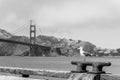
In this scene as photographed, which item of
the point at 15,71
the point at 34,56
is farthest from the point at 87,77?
the point at 34,56

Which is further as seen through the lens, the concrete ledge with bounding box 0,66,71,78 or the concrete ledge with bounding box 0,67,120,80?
the concrete ledge with bounding box 0,66,71,78

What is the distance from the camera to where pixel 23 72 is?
739 cm

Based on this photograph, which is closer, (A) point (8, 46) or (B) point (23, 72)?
(B) point (23, 72)

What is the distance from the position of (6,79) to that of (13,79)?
22 centimetres

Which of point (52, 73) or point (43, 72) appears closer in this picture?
point (52, 73)

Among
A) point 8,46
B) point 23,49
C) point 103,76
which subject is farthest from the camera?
point 8,46

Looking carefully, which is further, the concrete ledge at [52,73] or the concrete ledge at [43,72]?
the concrete ledge at [43,72]

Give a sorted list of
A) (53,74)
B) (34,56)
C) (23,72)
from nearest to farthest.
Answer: (53,74) < (23,72) < (34,56)

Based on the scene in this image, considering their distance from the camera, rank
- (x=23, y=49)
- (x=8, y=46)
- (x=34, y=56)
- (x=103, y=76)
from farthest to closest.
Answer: (x=8, y=46)
(x=23, y=49)
(x=34, y=56)
(x=103, y=76)

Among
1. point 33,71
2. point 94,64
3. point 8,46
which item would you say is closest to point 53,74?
point 33,71

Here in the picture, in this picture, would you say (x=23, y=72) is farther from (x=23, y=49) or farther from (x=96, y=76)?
(x=23, y=49)

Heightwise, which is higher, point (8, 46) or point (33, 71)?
point (8, 46)

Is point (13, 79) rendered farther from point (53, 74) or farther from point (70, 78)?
point (70, 78)

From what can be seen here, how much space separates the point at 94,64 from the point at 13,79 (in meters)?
1.96
